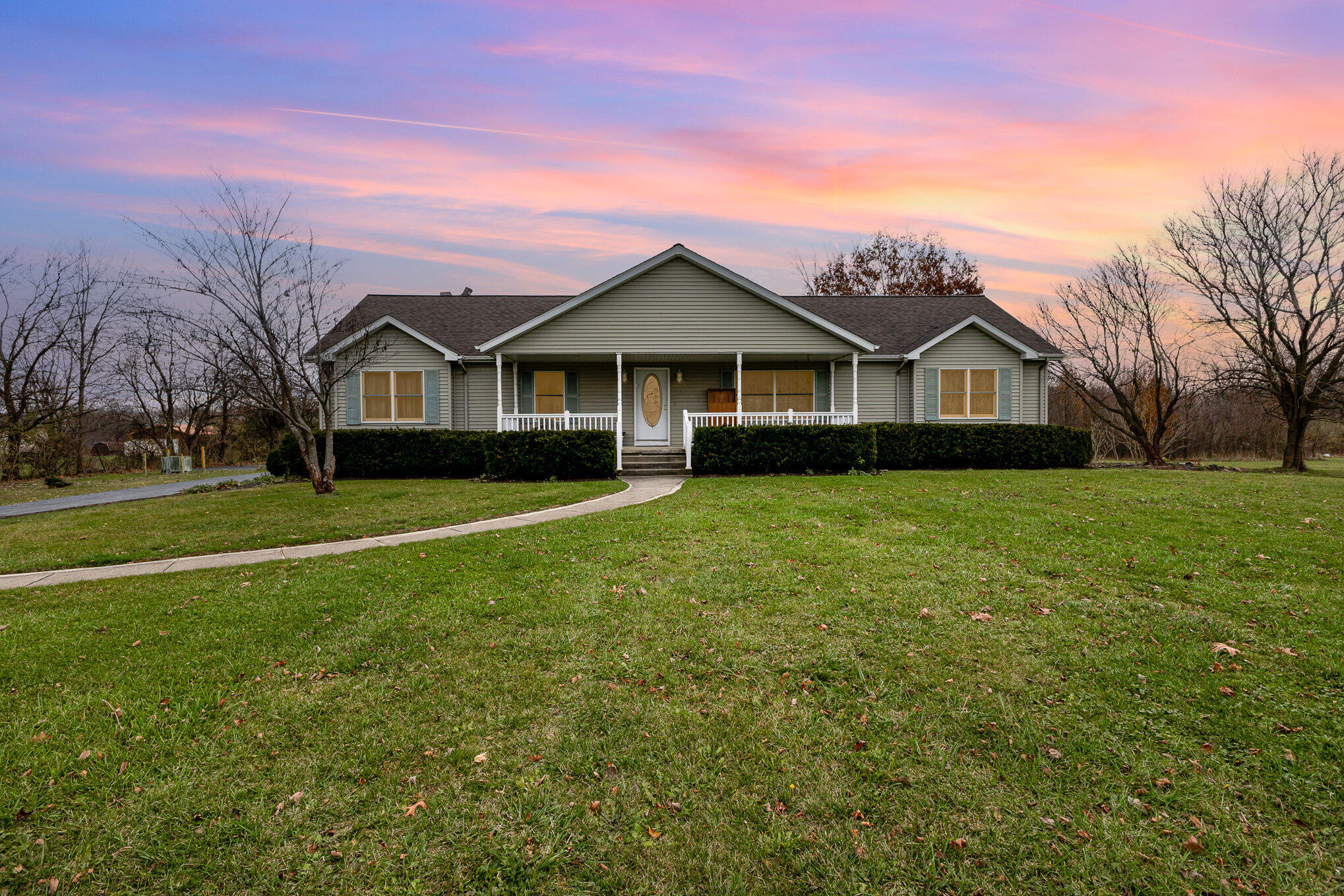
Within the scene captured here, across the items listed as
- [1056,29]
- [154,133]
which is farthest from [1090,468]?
[154,133]

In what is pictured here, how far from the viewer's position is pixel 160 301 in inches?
608

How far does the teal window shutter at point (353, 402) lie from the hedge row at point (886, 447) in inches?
398

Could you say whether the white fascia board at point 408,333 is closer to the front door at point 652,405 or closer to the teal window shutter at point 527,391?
the teal window shutter at point 527,391

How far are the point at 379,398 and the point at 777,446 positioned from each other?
38.5ft

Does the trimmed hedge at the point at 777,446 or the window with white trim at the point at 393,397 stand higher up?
the window with white trim at the point at 393,397

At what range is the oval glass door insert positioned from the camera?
1822 centimetres

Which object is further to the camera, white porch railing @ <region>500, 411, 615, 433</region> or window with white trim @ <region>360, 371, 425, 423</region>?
window with white trim @ <region>360, 371, 425, 423</region>

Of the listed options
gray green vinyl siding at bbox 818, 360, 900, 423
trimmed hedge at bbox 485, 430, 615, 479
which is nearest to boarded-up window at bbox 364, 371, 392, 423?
trimmed hedge at bbox 485, 430, 615, 479

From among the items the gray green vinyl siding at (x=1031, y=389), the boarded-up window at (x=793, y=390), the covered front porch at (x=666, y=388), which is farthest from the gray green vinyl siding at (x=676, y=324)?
the gray green vinyl siding at (x=1031, y=389)

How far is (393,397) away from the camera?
17562 millimetres

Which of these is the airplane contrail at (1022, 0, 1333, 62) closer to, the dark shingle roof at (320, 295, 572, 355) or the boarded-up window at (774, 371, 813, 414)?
the boarded-up window at (774, 371, 813, 414)

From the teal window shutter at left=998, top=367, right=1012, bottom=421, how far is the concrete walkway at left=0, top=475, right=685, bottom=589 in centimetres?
1290

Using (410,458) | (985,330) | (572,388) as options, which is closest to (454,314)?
(572,388)

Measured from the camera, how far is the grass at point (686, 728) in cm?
241
